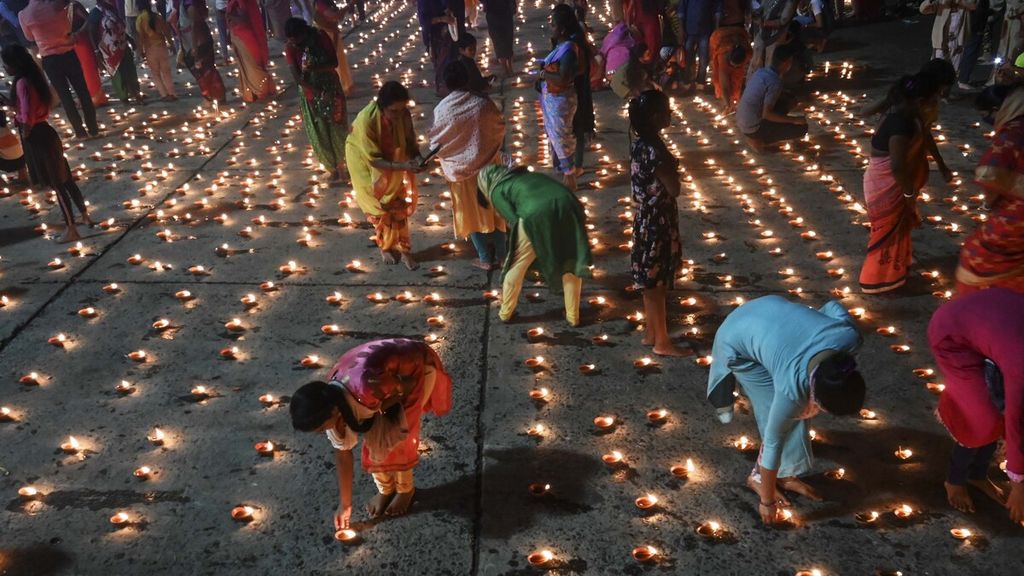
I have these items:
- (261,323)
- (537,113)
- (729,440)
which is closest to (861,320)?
(729,440)

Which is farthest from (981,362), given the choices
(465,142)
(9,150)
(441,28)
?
(441,28)

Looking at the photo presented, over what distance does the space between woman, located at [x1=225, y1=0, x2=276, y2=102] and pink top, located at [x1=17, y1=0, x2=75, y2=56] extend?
1.95 m

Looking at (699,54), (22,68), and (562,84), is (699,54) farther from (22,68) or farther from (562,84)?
(22,68)

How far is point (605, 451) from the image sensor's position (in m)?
3.65

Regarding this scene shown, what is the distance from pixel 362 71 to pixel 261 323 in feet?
26.8

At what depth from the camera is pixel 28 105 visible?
5.74 metres

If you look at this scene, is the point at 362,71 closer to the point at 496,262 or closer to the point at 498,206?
the point at 496,262

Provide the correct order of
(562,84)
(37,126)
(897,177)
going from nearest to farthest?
1. (897,177)
2. (37,126)
3. (562,84)

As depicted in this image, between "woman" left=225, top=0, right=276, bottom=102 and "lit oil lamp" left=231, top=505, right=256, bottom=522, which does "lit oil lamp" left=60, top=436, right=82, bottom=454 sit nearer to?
"lit oil lamp" left=231, top=505, right=256, bottom=522

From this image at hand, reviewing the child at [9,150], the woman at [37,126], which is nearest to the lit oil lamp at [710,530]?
the woman at [37,126]

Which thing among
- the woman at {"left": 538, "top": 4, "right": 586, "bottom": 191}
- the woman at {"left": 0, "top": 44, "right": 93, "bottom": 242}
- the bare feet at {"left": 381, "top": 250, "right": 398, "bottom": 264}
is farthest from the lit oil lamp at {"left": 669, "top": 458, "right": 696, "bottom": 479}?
the woman at {"left": 0, "top": 44, "right": 93, "bottom": 242}

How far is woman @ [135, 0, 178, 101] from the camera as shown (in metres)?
10.0

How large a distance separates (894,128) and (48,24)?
8.44 metres

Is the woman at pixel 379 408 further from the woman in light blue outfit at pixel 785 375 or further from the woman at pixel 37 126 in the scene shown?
the woman at pixel 37 126
